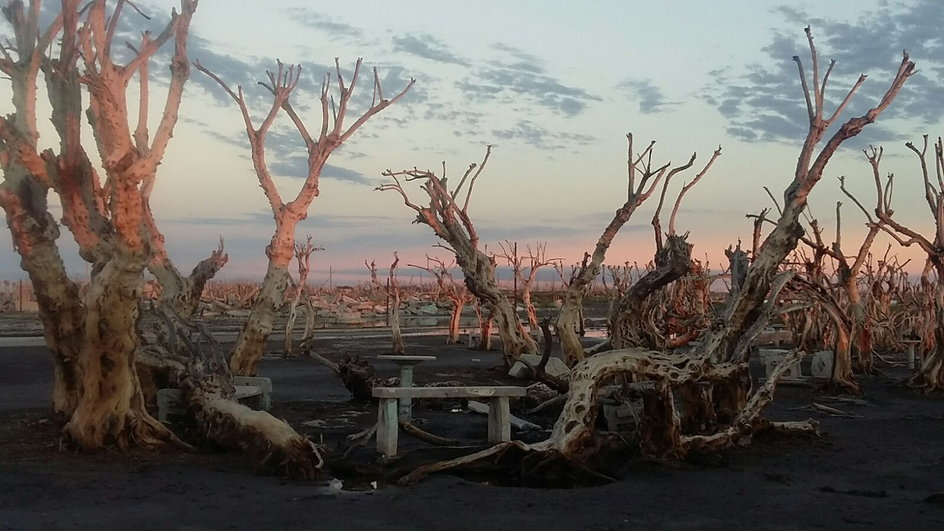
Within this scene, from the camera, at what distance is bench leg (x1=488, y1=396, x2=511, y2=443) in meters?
9.88

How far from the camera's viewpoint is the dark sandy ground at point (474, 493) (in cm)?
654

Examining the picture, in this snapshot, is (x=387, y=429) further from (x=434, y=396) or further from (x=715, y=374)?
(x=715, y=374)

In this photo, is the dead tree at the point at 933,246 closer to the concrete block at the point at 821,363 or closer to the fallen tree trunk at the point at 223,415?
the concrete block at the point at 821,363

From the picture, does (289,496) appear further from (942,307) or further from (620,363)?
(942,307)

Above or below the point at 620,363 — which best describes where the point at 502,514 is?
below

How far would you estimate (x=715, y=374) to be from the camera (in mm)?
9836

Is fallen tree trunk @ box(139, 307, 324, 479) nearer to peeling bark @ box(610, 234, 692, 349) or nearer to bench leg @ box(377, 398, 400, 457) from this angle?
bench leg @ box(377, 398, 400, 457)

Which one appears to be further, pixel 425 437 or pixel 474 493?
pixel 425 437

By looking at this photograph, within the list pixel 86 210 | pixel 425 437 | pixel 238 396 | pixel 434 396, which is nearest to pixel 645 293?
pixel 434 396

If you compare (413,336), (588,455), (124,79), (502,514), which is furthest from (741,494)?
(413,336)

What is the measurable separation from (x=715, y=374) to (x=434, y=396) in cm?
311

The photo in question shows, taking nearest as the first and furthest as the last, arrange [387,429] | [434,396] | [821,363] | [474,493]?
[474,493] → [387,429] → [434,396] → [821,363]

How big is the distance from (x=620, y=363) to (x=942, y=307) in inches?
424

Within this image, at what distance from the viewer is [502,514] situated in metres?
6.79
